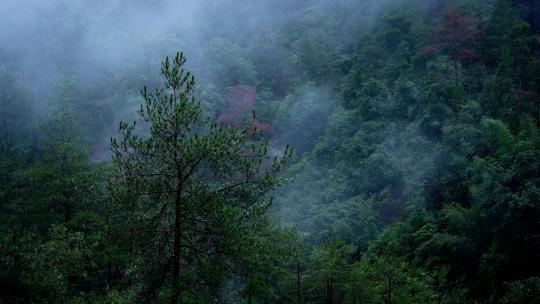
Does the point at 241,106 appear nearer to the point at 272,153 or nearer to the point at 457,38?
the point at 272,153

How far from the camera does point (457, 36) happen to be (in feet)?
94.0

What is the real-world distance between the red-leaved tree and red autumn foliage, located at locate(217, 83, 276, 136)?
429 inches

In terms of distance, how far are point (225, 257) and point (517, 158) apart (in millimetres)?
12252

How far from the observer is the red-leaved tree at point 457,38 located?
2812cm

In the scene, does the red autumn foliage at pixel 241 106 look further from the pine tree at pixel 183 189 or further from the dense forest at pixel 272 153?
the pine tree at pixel 183 189

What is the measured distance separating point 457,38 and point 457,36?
4.5 inches

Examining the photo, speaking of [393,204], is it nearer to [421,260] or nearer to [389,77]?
[421,260]

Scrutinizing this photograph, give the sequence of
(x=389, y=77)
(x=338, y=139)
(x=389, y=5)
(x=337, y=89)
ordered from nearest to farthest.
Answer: (x=338, y=139), (x=389, y=77), (x=337, y=89), (x=389, y=5)

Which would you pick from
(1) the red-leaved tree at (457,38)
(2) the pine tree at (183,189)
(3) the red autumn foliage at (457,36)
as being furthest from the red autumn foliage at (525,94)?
(2) the pine tree at (183,189)

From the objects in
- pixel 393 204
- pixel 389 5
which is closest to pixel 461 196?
pixel 393 204

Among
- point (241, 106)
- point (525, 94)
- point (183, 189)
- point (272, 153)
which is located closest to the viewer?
point (183, 189)

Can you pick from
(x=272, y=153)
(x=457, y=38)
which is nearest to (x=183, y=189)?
(x=272, y=153)

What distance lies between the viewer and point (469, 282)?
57.9 ft

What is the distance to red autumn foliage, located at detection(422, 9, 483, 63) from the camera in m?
28.2
